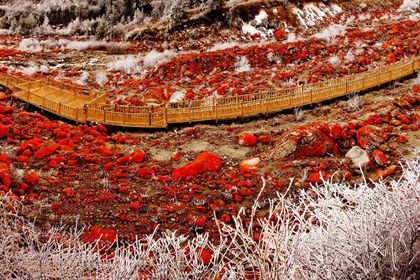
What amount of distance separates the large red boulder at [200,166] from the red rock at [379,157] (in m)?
4.87

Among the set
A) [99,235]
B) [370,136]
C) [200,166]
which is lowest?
[99,235]

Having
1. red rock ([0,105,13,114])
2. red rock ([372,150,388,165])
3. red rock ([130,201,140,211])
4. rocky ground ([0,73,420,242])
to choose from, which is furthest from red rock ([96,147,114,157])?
red rock ([372,150,388,165])

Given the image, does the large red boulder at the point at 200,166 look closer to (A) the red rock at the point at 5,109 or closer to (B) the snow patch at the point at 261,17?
(A) the red rock at the point at 5,109

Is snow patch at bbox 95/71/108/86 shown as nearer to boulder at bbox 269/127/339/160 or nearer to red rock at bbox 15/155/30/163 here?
red rock at bbox 15/155/30/163

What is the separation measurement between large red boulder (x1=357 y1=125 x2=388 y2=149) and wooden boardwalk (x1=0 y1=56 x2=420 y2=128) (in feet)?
15.8

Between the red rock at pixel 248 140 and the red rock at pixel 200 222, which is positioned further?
the red rock at pixel 248 140

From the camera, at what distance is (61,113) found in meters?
17.0

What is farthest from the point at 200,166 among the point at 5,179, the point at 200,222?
the point at 5,179

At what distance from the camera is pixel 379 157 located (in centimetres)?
1179

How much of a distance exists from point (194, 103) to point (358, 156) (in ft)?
27.2

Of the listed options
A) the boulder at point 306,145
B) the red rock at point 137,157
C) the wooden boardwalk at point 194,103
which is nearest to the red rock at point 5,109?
the wooden boardwalk at point 194,103

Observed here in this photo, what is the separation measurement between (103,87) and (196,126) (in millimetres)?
9231

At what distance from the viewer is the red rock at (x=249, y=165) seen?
12.4 meters

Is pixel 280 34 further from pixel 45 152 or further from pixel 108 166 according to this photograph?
pixel 45 152
